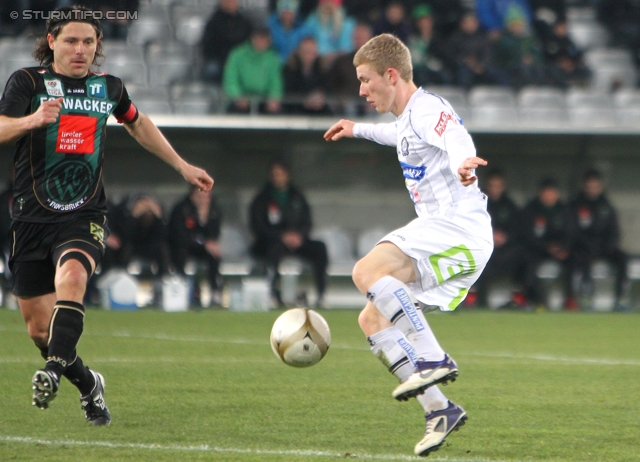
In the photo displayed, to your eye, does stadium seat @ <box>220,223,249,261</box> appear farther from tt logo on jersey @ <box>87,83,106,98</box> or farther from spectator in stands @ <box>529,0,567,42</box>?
tt logo on jersey @ <box>87,83,106,98</box>

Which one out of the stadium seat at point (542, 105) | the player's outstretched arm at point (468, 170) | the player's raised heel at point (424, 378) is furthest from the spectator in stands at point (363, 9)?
the player's raised heel at point (424, 378)

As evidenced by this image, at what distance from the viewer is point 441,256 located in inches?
191

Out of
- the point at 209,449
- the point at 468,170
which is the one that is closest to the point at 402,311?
the point at 468,170

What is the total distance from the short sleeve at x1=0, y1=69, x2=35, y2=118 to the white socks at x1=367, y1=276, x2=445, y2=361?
199 centimetres

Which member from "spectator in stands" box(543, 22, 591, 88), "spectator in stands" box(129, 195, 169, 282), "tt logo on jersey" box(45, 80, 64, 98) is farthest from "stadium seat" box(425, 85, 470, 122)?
"tt logo on jersey" box(45, 80, 64, 98)

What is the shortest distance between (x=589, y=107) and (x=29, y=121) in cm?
1258

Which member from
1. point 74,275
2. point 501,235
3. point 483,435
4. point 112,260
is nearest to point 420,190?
point 483,435

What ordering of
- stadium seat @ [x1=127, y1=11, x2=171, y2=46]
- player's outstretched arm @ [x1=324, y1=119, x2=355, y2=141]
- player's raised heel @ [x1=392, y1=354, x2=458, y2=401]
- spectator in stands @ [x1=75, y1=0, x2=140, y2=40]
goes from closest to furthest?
player's raised heel @ [x1=392, y1=354, x2=458, y2=401] → player's outstretched arm @ [x1=324, y1=119, x2=355, y2=141] → spectator in stands @ [x1=75, y1=0, x2=140, y2=40] → stadium seat @ [x1=127, y1=11, x2=171, y2=46]

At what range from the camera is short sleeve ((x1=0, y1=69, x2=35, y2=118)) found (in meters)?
5.07

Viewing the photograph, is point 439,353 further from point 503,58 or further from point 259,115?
point 503,58

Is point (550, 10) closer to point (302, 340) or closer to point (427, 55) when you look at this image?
point (427, 55)

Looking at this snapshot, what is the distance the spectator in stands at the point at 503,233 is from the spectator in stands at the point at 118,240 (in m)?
5.06

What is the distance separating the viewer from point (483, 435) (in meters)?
5.02

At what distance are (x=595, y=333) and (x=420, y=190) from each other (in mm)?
6632
